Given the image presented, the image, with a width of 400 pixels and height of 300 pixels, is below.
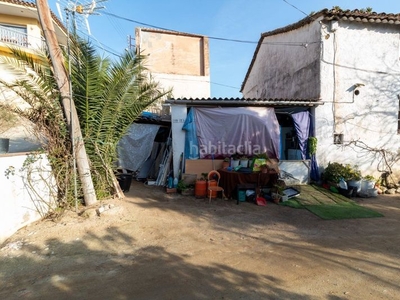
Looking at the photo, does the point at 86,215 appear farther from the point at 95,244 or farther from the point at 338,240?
the point at 338,240

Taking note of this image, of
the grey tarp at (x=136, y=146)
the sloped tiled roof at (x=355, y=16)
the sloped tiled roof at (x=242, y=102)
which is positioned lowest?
the grey tarp at (x=136, y=146)

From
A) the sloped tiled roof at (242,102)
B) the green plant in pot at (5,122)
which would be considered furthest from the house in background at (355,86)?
the green plant in pot at (5,122)

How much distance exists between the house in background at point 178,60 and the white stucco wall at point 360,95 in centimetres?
996

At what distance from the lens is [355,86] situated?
8570 millimetres

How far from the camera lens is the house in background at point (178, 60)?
1606 centimetres

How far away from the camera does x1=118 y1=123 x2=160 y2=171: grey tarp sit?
9.24 m

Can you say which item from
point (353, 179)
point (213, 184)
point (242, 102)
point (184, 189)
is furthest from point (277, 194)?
point (242, 102)

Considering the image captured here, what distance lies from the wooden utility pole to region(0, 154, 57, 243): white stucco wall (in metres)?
0.64

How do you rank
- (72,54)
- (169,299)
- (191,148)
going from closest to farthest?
(169,299)
(72,54)
(191,148)

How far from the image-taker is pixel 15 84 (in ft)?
16.7

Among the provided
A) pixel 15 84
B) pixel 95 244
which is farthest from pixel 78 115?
pixel 95 244

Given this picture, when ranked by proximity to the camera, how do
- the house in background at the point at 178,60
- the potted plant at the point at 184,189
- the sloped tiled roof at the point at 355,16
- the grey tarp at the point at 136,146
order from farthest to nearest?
the house in background at the point at 178,60 < the grey tarp at the point at 136,146 < the sloped tiled roof at the point at 355,16 < the potted plant at the point at 184,189

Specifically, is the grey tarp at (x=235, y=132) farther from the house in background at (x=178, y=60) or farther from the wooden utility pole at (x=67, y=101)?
the house in background at (x=178, y=60)

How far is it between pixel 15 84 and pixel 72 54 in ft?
4.53
